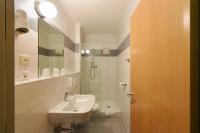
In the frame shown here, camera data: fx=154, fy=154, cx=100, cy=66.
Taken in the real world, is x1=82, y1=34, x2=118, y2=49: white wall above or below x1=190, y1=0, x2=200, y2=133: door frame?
above

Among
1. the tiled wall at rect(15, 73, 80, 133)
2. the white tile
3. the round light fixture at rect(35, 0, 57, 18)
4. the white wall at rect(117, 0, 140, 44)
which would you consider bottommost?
the tiled wall at rect(15, 73, 80, 133)

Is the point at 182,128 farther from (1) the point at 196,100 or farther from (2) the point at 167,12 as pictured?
(2) the point at 167,12

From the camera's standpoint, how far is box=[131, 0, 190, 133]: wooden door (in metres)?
0.65

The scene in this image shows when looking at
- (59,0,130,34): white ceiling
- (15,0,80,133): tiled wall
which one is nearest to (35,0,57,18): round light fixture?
(15,0,80,133): tiled wall

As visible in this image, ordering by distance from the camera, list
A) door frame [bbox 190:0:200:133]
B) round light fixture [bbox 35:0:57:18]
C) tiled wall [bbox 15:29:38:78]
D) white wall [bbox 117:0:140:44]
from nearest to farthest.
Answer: door frame [bbox 190:0:200:133] → tiled wall [bbox 15:29:38:78] → round light fixture [bbox 35:0:57:18] → white wall [bbox 117:0:140:44]

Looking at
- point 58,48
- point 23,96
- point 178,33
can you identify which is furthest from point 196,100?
point 58,48

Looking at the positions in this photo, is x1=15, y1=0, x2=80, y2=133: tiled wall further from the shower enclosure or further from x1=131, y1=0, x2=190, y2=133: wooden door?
the shower enclosure

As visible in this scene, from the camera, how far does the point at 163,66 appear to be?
85 centimetres

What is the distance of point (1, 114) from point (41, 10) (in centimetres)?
129

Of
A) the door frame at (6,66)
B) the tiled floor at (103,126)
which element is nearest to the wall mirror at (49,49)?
the door frame at (6,66)

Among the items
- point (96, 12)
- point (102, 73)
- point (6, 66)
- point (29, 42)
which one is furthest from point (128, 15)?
point (102, 73)

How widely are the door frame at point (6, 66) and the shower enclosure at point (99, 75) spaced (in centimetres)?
364

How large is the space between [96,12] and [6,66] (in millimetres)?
2335

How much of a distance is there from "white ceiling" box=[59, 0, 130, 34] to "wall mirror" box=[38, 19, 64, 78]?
530 millimetres
